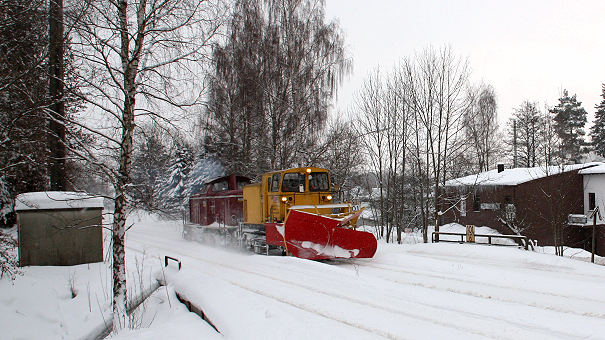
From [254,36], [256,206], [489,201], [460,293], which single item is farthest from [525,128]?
[460,293]

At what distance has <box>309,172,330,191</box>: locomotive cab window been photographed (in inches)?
519

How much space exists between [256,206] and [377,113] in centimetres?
1034

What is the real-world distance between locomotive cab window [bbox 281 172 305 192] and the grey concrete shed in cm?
533

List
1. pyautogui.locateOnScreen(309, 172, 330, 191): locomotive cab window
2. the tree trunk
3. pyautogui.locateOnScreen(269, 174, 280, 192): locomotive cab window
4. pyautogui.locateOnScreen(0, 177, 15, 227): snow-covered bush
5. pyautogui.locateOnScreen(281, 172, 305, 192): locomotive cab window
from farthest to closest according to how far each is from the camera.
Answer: pyautogui.locateOnScreen(0, 177, 15, 227): snow-covered bush
pyautogui.locateOnScreen(309, 172, 330, 191): locomotive cab window
pyautogui.locateOnScreen(269, 174, 280, 192): locomotive cab window
pyautogui.locateOnScreen(281, 172, 305, 192): locomotive cab window
the tree trunk

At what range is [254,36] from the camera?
1853cm

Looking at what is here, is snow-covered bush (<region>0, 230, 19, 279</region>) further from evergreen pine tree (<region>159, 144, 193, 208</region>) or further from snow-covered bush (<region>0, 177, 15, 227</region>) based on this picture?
evergreen pine tree (<region>159, 144, 193, 208</region>)

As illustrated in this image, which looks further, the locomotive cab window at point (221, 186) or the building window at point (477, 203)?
the building window at point (477, 203)

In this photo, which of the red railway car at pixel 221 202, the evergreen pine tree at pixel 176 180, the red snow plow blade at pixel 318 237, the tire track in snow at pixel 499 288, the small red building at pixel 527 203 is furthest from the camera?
the evergreen pine tree at pixel 176 180

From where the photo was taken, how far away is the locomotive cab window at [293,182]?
12.8 m

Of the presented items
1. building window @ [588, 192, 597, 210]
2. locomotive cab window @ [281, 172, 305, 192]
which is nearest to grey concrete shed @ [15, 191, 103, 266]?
locomotive cab window @ [281, 172, 305, 192]

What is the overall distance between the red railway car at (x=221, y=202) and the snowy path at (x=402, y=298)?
5454 millimetres

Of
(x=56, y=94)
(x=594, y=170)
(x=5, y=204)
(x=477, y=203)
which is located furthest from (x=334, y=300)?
(x=594, y=170)

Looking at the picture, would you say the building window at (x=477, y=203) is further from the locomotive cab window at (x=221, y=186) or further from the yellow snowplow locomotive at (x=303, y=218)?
the yellow snowplow locomotive at (x=303, y=218)

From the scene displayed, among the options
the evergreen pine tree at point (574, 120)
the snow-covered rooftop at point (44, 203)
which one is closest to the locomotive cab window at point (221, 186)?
the snow-covered rooftop at point (44, 203)
